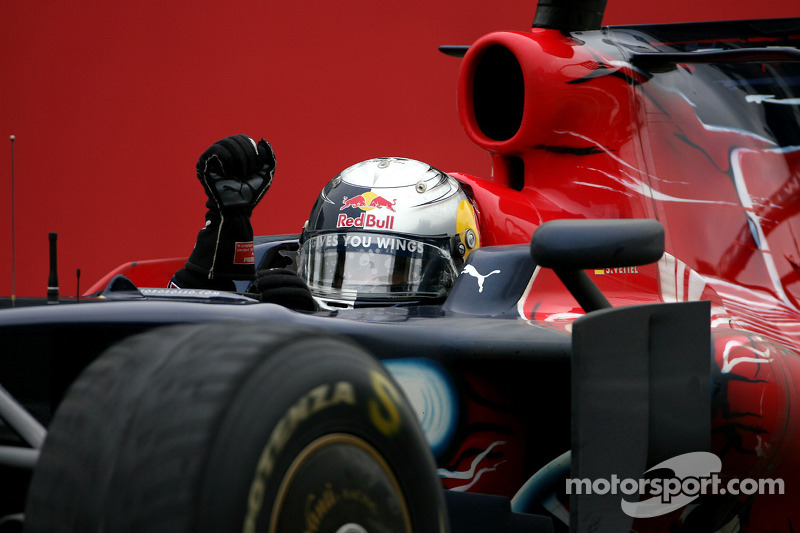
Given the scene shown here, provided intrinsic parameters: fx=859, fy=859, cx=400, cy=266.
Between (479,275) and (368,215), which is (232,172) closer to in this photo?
(368,215)

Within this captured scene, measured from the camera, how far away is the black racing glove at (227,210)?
7.44 feet

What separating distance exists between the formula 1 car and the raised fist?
1.14ft

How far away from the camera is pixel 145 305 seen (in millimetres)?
1126

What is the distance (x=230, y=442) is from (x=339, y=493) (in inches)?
5.5

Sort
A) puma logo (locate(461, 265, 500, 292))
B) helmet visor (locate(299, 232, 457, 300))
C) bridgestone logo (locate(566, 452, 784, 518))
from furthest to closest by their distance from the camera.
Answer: helmet visor (locate(299, 232, 457, 300))
puma logo (locate(461, 265, 500, 292))
bridgestone logo (locate(566, 452, 784, 518))

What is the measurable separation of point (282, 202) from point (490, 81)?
2559 millimetres

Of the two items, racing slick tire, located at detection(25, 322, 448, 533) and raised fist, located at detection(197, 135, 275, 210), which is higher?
raised fist, located at detection(197, 135, 275, 210)

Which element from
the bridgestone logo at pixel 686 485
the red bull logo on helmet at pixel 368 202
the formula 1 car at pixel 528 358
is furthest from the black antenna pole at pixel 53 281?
the bridgestone logo at pixel 686 485

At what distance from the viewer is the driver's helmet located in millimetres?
1990

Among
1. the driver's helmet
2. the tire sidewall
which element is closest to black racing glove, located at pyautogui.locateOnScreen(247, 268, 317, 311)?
the driver's helmet

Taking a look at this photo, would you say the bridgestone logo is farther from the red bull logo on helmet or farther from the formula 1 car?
the red bull logo on helmet

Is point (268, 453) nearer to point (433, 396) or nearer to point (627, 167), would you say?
point (433, 396)

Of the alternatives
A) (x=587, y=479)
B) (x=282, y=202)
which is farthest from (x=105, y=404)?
(x=282, y=202)

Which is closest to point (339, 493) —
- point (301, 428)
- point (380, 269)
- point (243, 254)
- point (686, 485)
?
point (301, 428)
